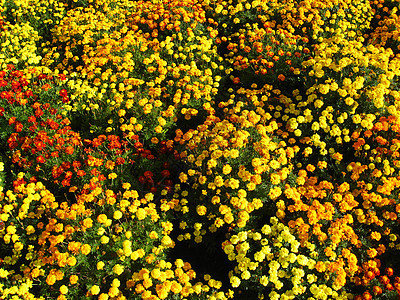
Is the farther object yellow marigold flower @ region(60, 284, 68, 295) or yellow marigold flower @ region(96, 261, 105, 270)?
yellow marigold flower @ region(96, 261, 105, 270)

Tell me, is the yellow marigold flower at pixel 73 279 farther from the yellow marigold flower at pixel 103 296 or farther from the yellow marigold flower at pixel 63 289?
the yellow marigold flower at pixel 103 296

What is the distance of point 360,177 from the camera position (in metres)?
5.43

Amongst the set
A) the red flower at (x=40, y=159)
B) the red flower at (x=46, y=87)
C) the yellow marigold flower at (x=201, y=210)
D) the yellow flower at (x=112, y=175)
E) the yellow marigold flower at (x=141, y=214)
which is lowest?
the red flower at (x=40, y=159)

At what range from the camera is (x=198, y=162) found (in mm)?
5180

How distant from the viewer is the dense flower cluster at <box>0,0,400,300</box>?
14.1ft

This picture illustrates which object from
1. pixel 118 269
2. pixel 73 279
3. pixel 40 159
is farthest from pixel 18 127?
pixel 118 269

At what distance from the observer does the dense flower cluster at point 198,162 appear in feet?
14.1

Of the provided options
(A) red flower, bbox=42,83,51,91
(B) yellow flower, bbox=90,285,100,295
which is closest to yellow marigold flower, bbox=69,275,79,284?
(B) yellow flower, bbox=90,285,100,295

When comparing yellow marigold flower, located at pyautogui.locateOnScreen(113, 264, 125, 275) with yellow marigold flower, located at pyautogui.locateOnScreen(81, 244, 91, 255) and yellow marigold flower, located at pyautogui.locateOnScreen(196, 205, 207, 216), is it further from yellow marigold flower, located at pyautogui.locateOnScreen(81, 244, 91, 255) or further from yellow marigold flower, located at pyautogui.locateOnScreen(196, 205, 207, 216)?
yellow marigold flower, located at pyautogui.locateOnScreen(196, 205, 207, 216)

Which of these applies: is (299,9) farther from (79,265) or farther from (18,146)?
(79,265)

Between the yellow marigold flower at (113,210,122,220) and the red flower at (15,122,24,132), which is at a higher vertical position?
the yellow marigold flower at (113,210,122,220)

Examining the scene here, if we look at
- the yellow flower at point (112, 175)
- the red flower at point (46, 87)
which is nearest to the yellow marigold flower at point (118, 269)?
the yellow flower at point (112, 175)

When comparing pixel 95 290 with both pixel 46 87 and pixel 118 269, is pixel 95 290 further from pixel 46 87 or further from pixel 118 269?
pixel 46 87

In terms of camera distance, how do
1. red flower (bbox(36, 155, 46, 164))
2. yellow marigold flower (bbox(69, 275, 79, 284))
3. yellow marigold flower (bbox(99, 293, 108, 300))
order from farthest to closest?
red flower (bbox(36, 155, 46, 164)) < yellow marigold flower (bbox(69, 275, 79, 284)) < yellow marigold flower (bbox(99, 293, 108, 300))
